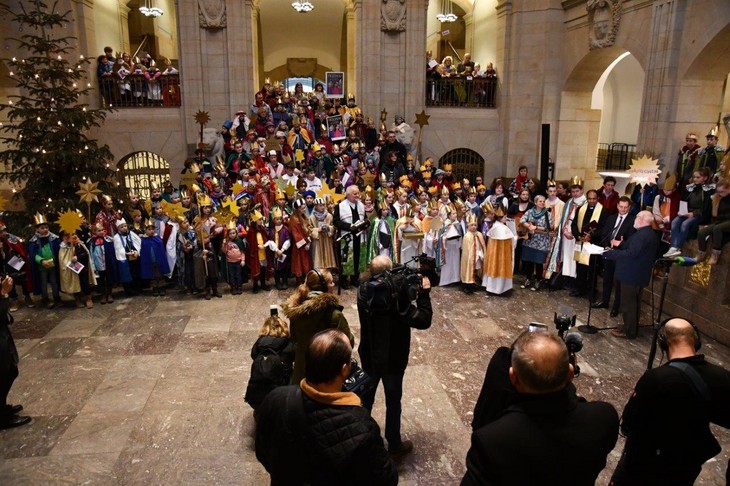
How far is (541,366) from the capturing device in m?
2.19

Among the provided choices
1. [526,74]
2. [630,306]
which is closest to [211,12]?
[526,74]

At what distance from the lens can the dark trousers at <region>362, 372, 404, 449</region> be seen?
434cm

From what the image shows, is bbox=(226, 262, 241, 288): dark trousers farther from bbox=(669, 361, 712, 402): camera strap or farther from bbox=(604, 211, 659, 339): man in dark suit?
bbox=(669, 361, 712, 402): camera strap

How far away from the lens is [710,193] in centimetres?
798

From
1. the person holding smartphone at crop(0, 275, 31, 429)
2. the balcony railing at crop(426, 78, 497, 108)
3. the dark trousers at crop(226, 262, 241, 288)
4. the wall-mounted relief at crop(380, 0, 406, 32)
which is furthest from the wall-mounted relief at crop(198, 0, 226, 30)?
the person holding smartphone at crop(0, 275, 31, 429)

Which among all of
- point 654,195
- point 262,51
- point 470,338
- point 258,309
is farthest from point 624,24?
point 262,51

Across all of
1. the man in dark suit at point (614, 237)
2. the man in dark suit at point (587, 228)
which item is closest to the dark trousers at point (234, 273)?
the man in dark suit at point (587, 228)

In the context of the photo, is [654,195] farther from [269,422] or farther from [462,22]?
[462,22]

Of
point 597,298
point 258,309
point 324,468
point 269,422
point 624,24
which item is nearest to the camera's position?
point 324,468

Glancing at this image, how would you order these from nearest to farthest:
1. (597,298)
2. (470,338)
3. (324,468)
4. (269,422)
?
(324,468) → (269,422) → (470,338) → (597,298)

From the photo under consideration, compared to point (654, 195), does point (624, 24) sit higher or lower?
higher

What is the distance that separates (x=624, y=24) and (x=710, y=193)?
642 cm

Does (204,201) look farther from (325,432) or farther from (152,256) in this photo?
(325,432)

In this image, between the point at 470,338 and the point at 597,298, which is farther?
the point at 597,298
